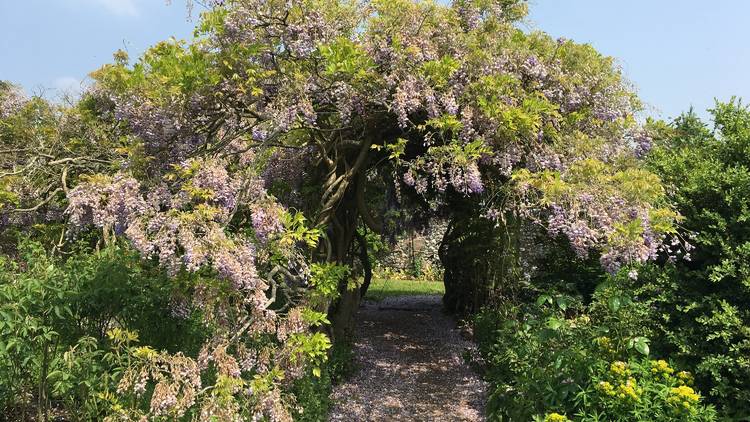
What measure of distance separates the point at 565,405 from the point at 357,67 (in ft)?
9.45

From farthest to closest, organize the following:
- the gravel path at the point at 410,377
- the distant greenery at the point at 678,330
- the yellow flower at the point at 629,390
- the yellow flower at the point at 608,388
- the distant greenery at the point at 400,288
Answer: the distant greenery at the point at 400,288
the gravel path at the point at 410,377
the distant greenery at the point at 678,330
the yellow flower at the point at 608,388
the yellow flower at the point at 629,390

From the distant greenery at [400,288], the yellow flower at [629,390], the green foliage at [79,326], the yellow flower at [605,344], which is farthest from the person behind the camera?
the distant greenery at [400,288]

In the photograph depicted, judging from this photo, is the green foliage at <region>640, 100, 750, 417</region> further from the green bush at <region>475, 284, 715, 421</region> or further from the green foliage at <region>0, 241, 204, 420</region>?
the green foliage at <region>0, 241, 204, 420</region>

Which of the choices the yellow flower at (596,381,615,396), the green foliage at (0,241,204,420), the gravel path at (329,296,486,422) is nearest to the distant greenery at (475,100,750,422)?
the yellow flower at (596,381,615,396)

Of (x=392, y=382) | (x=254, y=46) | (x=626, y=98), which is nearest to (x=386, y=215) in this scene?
(x=392, y=382)

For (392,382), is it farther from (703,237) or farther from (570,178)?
(703,237)

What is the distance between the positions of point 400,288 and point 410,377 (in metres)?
7.95

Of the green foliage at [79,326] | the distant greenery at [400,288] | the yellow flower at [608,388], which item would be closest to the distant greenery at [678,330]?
the yellow flower at [608,388]

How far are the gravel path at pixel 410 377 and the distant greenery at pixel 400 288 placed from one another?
10.1ft

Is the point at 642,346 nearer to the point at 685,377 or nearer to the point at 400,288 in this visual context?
the point at 685,377

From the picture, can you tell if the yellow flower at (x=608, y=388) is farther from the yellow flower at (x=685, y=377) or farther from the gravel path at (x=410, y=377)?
the gravel path at (x=410, y=377)

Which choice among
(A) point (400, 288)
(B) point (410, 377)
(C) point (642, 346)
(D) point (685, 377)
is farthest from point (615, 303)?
(A) point (400, 288)

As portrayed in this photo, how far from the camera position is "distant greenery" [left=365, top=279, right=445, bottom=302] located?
41.8 feet

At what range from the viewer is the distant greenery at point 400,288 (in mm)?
12734
